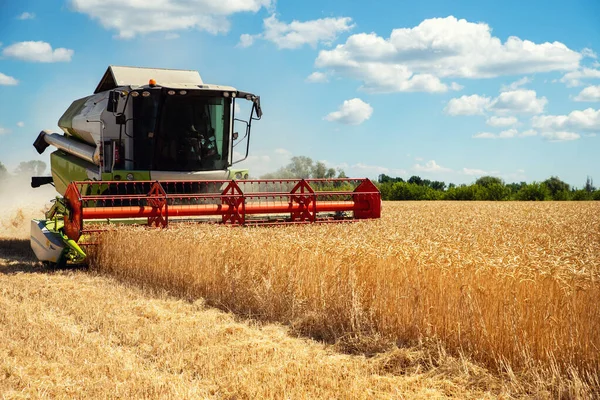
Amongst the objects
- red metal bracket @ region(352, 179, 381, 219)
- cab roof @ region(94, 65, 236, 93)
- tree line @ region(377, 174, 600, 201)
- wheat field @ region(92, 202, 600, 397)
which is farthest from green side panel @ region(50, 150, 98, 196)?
tree line @ region(377, 174, 600, 201)

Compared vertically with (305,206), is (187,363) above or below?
below

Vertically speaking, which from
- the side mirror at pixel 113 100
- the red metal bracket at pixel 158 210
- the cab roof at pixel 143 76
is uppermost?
the cab roof at pixel 143 76

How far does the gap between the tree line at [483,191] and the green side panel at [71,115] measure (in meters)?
20.0

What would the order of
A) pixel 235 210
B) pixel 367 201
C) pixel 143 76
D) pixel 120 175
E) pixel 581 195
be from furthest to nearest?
1. pixel 581 195
2. pixel 143 76
3. pixel 367 201
4. pixel 120 175
5. pixel 235 210

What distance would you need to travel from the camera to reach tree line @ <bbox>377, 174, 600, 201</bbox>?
101 feet

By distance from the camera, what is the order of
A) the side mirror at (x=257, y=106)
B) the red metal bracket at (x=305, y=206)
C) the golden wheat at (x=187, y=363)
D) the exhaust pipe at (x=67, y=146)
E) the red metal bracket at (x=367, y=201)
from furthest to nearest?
the exhaust pipe at (x=67, y=146) < the red metal bracket at (x=367, y=201) < the side mirror at (x=257, y=106) < the red metal bracket at (x=305, y=206) < the golden wheat at (x=187, y=363)

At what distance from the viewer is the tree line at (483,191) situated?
101ft

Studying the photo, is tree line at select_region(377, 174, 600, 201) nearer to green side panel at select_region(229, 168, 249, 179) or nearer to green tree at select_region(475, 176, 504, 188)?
green tree at select_region(475, 176, 504, 188)

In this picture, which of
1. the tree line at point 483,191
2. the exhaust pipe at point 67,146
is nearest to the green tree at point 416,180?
the tree line at point 483,191

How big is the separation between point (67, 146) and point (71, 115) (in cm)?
71

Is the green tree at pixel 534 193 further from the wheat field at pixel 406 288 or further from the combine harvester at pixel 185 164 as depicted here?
Answer: the wheat field at pixel 406 288

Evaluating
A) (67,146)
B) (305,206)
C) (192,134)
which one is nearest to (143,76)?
(192,134)

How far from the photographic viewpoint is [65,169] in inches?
501

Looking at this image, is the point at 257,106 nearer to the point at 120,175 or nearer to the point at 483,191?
the point at 120,175
